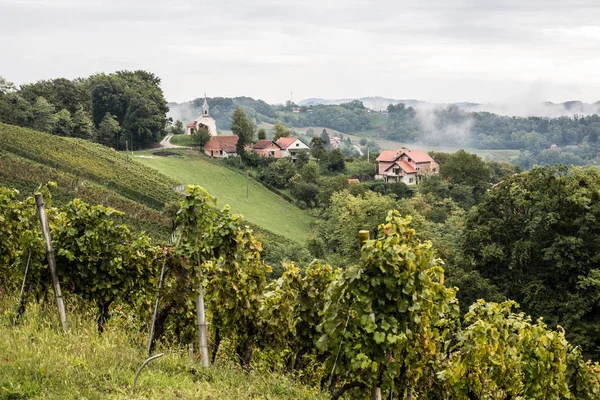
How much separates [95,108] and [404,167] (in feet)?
140

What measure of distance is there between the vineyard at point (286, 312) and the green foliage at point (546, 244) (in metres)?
12.8

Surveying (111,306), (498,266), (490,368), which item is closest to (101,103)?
(498,266)

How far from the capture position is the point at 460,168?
68.9 metres

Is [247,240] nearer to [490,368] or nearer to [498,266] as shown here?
[490,368]

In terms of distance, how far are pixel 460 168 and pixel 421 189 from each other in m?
5.93

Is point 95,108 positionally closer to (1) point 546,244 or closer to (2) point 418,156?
(2) point 418,156

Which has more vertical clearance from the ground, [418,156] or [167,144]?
[167,144]

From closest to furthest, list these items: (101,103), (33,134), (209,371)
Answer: (209,371) → (33,134) → (101,103)

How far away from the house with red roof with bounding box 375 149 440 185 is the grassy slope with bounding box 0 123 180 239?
34.5 metres

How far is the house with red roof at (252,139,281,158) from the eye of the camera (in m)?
85.2

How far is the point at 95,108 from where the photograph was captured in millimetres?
80250

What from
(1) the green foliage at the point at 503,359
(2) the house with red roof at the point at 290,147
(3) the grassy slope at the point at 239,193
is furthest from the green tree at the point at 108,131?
(1) the green foliage at the point at 503,359

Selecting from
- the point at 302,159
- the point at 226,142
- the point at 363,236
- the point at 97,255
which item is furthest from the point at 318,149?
the point at 363,236

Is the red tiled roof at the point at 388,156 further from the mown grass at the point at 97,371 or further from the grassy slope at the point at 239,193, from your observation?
the mown grass at the point at 97,371
